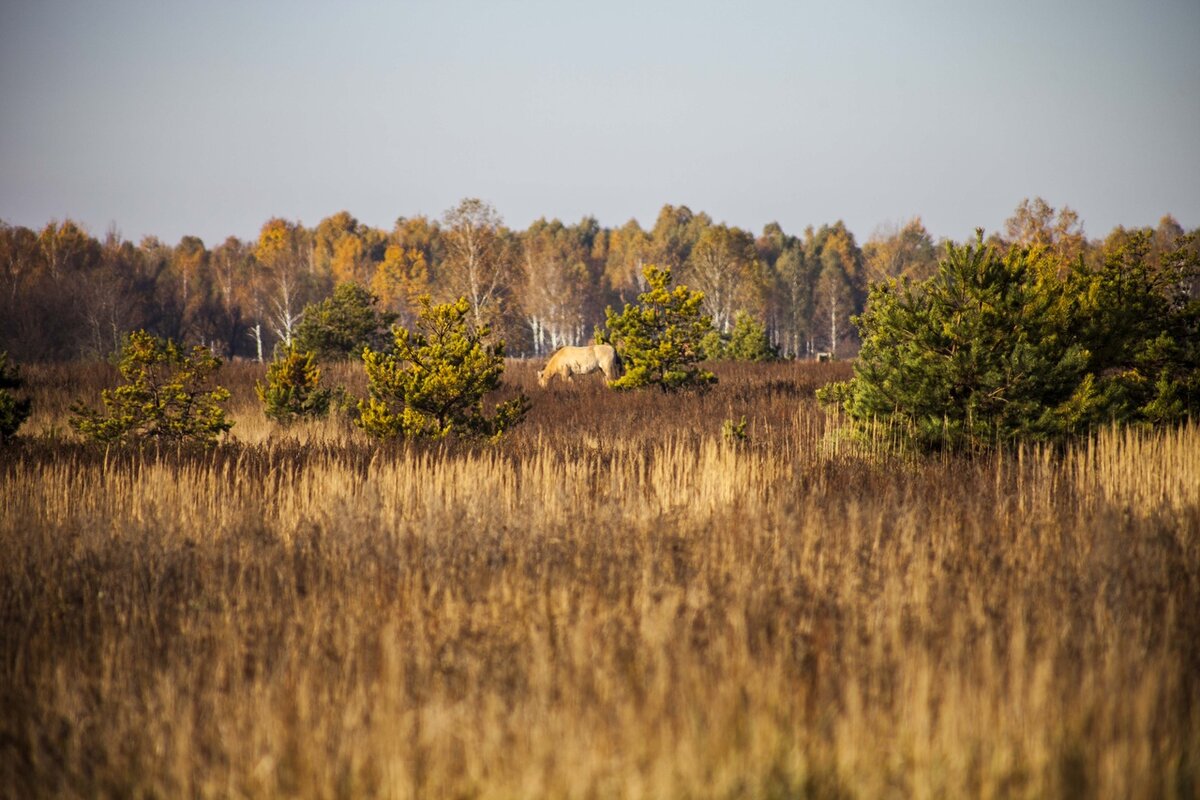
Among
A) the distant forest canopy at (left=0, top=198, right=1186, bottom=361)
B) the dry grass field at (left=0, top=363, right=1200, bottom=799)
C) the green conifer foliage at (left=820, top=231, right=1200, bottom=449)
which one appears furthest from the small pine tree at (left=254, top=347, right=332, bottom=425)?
the distant forest canopy at (left=0, top=198, right=1186, bottom=361)

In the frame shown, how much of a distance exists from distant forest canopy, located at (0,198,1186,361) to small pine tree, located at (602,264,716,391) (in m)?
17.4

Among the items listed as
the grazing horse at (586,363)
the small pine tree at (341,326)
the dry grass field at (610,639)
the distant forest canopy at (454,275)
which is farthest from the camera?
the distant forest canopy at (454,275)

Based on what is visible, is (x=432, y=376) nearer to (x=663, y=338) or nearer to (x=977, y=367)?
(x=977, y=367)

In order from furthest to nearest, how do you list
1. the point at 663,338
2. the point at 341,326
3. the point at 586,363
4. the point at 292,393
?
the point at 586,363
the point at 341,326
the point at 663,338
the point at 292,393

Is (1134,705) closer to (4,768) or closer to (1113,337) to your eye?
(4,768)

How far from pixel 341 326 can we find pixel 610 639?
19.0 metres

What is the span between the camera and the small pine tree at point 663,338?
600 inches

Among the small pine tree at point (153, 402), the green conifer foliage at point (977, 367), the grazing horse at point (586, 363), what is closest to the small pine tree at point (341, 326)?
the grazing horse at point (586, 363)

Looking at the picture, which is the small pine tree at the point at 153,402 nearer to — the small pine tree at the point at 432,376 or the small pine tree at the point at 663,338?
the small pine tree at the point at 432,376

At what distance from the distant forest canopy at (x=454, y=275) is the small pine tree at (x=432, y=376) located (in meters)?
24.3

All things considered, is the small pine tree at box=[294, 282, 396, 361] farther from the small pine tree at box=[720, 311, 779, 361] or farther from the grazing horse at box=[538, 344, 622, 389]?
the small pine tree at box=[720, 311, 779, 361]

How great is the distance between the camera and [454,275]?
126ft

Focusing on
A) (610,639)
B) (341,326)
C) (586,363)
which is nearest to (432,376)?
(610,639)

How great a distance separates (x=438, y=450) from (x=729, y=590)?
4770 millimetres
